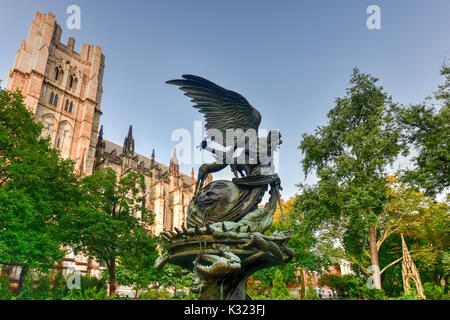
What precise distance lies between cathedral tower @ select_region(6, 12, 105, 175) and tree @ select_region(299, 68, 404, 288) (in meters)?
28.9

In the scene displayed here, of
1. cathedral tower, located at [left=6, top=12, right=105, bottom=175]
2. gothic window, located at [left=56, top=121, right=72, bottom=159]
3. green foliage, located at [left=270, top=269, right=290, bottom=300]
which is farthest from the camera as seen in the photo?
gothic window, located at [left=56, top=121, right=72, bottom=159]

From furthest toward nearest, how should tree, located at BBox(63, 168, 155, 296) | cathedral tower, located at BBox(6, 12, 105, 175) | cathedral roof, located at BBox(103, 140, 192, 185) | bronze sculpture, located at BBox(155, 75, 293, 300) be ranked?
1. cathedral roof, located at BBox(103, 140, 192, 185)
2. cathedral tower, located at BBox(6, 12, 105, 175)
3. tree, located at BBox(63, 168, 155, 296)
4. bronze sculpture, located at BBox(155, 75, 293, 300)

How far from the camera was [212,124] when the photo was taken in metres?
8.61

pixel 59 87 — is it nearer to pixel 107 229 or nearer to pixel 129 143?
pixel 129 143

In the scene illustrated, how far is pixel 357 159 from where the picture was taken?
18.6m

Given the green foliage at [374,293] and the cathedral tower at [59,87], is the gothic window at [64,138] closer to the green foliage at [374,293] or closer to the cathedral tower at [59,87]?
the cathedral tower at [59,87]

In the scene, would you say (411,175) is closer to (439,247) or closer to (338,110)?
(338,110)

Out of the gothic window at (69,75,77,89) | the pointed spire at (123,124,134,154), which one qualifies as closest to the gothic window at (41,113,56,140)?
the gothic window at (69,75,77,89)

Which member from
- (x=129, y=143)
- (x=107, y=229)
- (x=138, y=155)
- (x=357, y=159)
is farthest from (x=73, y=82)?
(x=357, y=159)

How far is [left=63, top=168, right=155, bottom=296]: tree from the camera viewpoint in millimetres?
17234

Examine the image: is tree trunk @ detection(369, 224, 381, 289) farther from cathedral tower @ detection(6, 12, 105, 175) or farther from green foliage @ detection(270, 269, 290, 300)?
cathedral tower @ detection(6, 12, 105, 175)

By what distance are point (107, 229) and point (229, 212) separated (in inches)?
505

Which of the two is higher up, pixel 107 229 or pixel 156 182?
pixel 156 182
